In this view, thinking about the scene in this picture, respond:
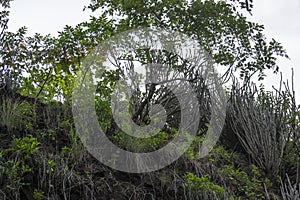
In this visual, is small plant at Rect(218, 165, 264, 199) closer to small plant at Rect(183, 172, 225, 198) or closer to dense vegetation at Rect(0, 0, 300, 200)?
dense vegetation at Rect(0, 0, 300, 200)

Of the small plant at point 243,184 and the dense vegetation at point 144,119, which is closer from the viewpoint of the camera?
the dense vegetation at point 144,119

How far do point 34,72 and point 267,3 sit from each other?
3.88 m

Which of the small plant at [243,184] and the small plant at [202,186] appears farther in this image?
the small plant at [243,184]

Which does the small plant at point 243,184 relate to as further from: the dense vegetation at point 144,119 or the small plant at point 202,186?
the small plant at point 202,186

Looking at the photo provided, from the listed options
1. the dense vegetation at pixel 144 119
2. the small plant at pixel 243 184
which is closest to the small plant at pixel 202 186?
the dense vegetation at pixel 144 119

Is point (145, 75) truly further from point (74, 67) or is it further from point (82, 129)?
point (82, 129)

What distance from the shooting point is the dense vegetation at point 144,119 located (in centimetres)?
451

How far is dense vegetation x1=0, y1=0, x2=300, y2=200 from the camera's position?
14.8ft

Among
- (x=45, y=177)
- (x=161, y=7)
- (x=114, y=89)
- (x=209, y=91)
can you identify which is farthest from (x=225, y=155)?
(x=45, y=177)

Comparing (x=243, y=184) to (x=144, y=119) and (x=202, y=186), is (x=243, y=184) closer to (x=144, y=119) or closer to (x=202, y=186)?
(x=202, y=186)

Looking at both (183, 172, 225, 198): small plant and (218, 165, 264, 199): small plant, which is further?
(218, 165, 264, 199): small plant

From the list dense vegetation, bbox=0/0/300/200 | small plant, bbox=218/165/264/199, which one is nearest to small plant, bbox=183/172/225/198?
dense vegetation, bbox=0/0/300/200

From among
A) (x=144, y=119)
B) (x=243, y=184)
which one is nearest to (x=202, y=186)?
(x=243, y=184)

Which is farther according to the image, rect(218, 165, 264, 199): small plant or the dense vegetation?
rect(218, 165, 264, 199): small plant
